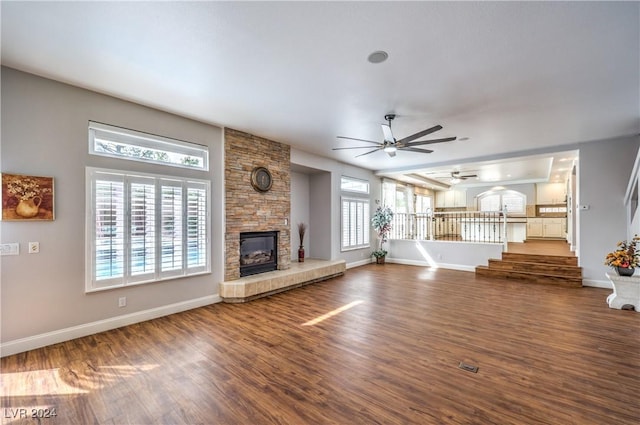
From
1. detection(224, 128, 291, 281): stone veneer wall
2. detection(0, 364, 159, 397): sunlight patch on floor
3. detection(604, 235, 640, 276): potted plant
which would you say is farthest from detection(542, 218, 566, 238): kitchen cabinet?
detection(0, 364, 159, 397): sunlight patch on floor

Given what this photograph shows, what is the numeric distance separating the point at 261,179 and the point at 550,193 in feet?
39.2

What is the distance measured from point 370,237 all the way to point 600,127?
18.8 ft

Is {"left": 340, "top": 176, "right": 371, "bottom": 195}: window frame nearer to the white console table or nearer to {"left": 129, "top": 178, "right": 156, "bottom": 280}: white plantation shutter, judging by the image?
{"left": 129, "top": 178, "right": 156, "bottom": 280}: white plantation shutter

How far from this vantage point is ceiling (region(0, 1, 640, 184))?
221cm

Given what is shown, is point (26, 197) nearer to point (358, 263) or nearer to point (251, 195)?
point (251, 195)

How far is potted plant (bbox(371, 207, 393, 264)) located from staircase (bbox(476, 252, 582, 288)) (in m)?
2.66

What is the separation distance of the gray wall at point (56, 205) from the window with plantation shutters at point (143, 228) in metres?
0.13

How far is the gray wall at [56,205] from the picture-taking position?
3.04m

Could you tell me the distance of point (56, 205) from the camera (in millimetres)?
3305

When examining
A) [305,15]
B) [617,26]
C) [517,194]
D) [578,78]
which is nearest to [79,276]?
[305,15]

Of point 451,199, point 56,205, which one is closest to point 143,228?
point 56,205

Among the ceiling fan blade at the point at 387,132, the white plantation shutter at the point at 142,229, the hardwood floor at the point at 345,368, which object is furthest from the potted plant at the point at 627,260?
the white plantation shutter at the point at 142,229

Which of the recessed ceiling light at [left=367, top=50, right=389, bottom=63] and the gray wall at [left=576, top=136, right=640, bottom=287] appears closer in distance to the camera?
the recessed ceiling light at [left=367, top=50, right=389, bottom=63]

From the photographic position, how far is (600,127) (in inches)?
194
